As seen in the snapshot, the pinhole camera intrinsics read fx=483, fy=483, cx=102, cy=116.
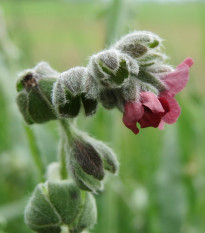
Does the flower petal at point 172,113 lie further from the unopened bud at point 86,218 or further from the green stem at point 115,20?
the green stem at point 115,20

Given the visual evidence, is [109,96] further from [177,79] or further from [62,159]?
[62,159]

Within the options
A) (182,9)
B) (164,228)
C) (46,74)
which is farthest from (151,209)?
(182,9)

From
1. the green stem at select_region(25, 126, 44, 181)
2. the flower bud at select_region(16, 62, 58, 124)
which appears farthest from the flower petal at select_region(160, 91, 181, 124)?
the green stem at select_region(25, 126, 44, 181)

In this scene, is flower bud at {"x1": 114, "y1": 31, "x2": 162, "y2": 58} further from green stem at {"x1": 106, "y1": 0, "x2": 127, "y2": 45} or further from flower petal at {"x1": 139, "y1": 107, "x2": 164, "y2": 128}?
green stem at {"x1": 106, "y1": 0, "x2": 127, "y2": 45}

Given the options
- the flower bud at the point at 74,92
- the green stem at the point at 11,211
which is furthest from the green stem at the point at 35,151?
the green stem at the point at 11,211

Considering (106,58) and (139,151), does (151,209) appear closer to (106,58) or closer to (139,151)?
(139,151)

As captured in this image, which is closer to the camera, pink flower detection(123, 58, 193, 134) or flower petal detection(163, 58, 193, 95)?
pink flower detection(123, 58, 193, 134)
